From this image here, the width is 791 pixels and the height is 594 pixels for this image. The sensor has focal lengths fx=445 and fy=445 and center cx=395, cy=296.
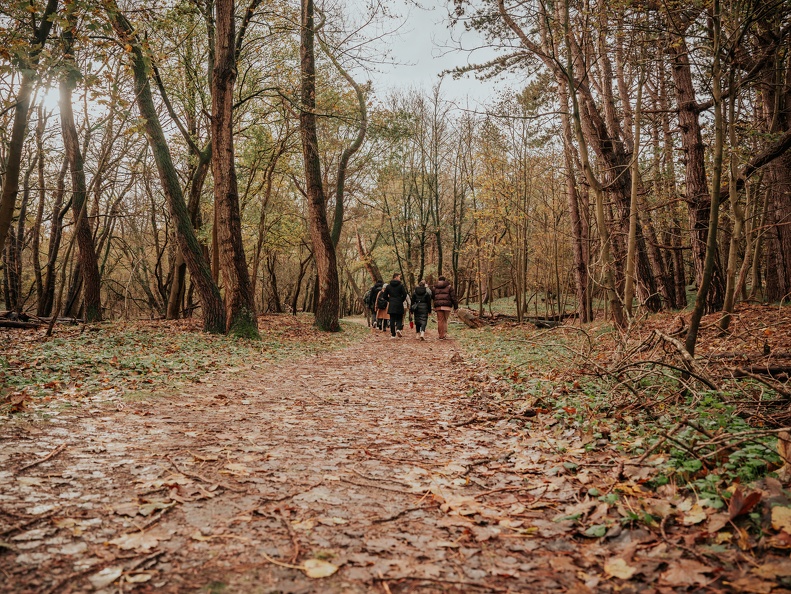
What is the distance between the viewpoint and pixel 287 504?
2768 millimetres

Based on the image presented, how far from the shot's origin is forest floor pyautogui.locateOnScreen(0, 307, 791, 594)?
79.8 inches

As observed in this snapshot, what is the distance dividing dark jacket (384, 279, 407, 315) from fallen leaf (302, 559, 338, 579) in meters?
14.0

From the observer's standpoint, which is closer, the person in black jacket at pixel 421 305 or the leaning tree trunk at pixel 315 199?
the leaning tree trunk at pixel 315 199

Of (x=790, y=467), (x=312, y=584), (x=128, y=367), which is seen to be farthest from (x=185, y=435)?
(x=790, y=467)

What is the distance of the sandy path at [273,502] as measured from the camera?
2043mm

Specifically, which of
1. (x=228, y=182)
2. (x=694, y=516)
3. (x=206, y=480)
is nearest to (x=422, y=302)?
(x=228, y=182)

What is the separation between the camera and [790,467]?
252 cm

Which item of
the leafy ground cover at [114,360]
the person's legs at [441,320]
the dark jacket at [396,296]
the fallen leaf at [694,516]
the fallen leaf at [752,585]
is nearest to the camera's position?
the fallen leaf at [752,585]

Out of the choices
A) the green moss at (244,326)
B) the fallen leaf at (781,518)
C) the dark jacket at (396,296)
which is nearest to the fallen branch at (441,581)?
the fallen leaf at (781,518)

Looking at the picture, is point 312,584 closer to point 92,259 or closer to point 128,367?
point 128,367

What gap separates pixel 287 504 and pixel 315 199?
14.1 m

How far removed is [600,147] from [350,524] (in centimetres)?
1209

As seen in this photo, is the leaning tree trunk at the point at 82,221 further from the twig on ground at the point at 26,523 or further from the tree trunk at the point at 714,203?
the tree trunk at the point at 714,203

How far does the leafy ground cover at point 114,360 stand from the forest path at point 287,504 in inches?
32.4
